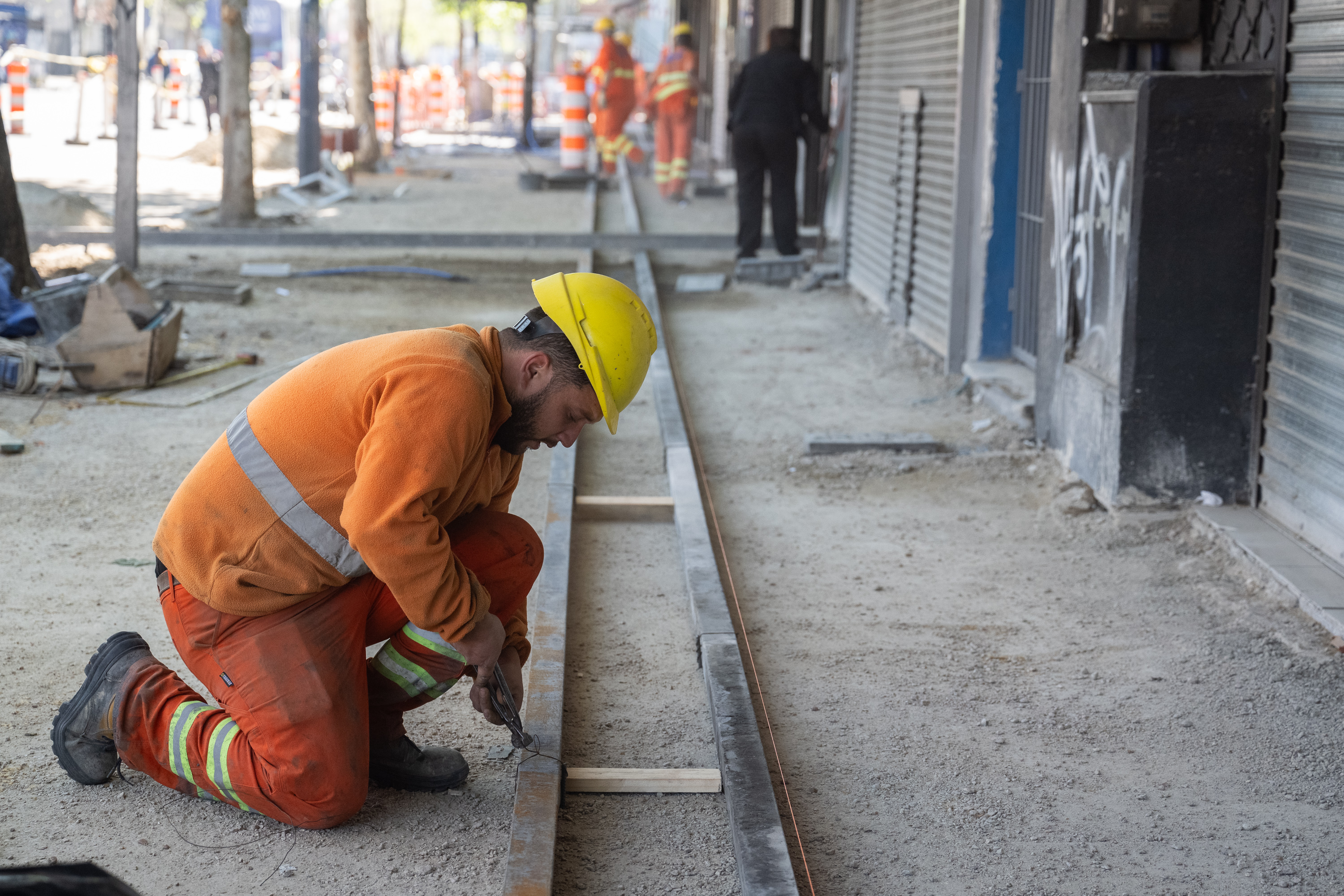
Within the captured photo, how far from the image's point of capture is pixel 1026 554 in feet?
15.8

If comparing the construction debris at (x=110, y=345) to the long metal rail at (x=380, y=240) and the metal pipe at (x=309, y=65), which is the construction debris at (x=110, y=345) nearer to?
the long metal rail at (x=380, y=240)

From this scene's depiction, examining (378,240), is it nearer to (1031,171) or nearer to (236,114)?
(236,114)

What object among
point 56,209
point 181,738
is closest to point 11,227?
point 56,209

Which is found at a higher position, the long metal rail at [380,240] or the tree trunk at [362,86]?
the tree trunk at [362,86]

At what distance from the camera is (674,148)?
1798 cm

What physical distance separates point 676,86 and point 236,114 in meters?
6.10

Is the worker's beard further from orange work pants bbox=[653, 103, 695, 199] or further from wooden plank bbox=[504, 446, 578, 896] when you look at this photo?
orange work pants bbox=[653, 103, 695, 199]

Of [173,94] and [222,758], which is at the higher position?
[173,94]

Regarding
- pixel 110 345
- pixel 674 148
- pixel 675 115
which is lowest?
pixel 110 345

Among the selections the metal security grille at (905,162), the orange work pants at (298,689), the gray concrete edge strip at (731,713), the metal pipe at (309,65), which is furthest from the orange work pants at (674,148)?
the orange work pants at (298,689)

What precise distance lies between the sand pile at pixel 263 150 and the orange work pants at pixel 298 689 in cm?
1982

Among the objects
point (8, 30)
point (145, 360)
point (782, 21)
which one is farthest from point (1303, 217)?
point (8, 30)

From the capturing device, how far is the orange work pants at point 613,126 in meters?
20.0

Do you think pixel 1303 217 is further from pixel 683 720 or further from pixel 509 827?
pixel 509 827
